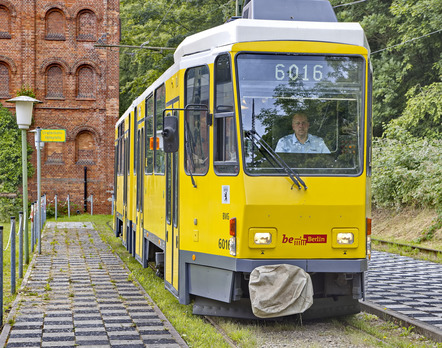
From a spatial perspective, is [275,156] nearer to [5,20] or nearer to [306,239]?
[306,239]

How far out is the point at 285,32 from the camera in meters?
9.06

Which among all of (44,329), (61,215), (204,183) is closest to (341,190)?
(204,183)

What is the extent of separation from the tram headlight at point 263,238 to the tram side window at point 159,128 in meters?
2.95

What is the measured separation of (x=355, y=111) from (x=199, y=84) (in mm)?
1943

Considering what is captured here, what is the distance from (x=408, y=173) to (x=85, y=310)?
47.9 ft

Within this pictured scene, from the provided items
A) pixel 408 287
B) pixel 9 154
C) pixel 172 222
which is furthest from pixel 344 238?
pixel 9 154

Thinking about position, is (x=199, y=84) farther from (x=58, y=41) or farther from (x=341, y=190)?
(x=58, y=41)

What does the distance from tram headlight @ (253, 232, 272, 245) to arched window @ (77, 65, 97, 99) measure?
35.1 metres

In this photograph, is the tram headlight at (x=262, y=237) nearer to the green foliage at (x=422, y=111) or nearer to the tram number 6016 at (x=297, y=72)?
the tram number 6016 at (x=297, y=72)

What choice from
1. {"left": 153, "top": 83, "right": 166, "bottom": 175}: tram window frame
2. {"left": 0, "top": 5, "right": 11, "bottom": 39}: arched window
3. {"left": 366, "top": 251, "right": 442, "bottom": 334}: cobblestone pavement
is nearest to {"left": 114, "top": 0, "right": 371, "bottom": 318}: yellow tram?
{"left": 366, "top": 251, "right": 442, "bottom": 334}: cobblestone pavement

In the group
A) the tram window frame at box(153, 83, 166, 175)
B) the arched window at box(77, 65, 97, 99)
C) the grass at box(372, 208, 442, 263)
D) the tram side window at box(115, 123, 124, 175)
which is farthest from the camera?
the arched window at box(77, 65, 97, 99)

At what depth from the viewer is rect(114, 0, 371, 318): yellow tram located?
344 inches

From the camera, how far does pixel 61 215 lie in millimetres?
41719

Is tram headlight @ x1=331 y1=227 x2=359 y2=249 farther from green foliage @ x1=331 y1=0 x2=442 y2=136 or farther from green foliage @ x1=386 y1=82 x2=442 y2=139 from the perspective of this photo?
green foliage @ x1=331 y1=0 x2=442 y2=136
